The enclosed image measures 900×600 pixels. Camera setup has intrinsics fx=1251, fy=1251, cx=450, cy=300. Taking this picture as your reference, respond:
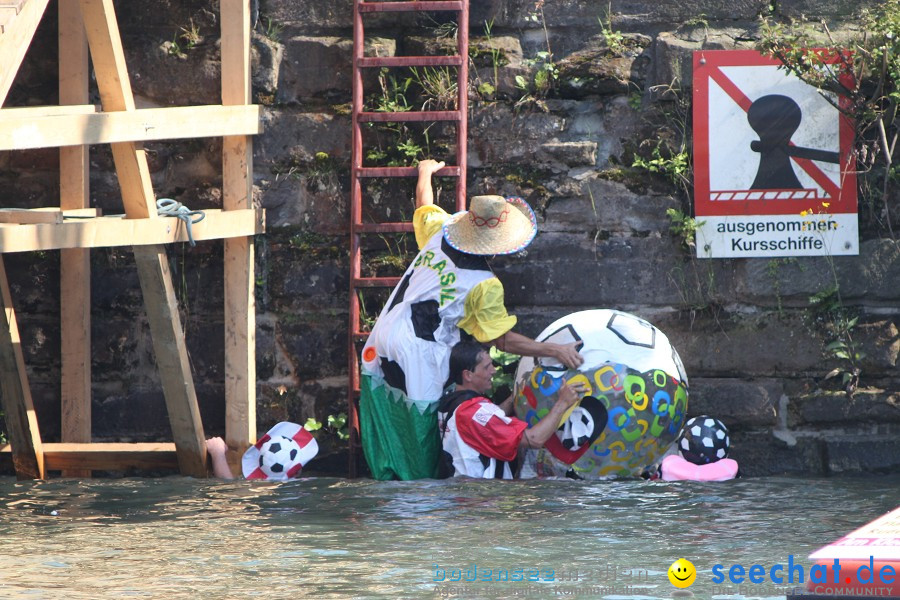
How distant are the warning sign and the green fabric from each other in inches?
70.3

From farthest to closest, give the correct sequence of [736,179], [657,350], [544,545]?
[736,179], [657,350], [544,545]

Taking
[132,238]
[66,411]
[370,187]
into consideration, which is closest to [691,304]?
[370,187]

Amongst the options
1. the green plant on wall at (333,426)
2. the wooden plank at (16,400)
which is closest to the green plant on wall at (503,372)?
the green plant on wall at (333,426)

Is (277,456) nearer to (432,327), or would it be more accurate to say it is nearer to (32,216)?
(432,327)

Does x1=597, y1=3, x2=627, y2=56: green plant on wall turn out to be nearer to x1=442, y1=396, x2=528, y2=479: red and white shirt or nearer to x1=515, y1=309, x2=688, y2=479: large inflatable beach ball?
x1=515, y1=309, x2=688, y2=479: large inflatable beach ball

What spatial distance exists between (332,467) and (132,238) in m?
1.76

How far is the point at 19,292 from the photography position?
7.01 meters

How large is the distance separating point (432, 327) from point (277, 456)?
1.08 m

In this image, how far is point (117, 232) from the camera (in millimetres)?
5926

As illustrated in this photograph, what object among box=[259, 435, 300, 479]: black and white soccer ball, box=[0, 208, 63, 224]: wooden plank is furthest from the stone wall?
box=[0, 208, 63, 224]: wooden plank

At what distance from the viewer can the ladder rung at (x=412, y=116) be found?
6680 mm

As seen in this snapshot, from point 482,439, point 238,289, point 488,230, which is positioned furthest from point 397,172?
point 482,439

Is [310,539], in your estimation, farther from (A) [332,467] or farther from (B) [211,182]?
(B) [211,182]

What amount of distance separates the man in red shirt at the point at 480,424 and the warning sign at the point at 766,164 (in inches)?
56.0
